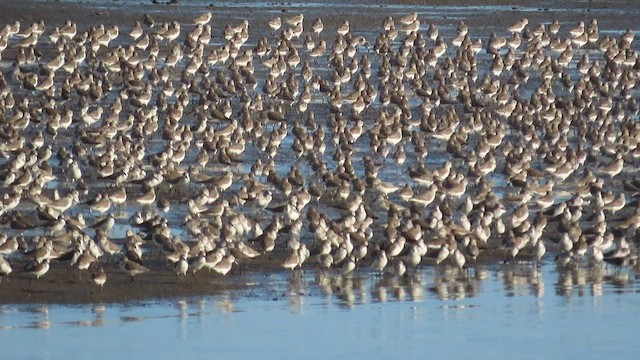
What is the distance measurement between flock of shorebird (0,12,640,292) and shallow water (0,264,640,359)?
0.75 metres

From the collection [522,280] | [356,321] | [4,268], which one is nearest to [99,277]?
[4,268]

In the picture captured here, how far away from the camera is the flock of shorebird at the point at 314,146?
20.4m

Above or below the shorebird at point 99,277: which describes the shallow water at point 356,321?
below

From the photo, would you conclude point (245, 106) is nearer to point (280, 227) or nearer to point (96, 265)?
point (280, 227)

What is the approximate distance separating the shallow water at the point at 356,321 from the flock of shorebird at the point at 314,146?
0.75 m

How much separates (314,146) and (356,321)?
9087mm

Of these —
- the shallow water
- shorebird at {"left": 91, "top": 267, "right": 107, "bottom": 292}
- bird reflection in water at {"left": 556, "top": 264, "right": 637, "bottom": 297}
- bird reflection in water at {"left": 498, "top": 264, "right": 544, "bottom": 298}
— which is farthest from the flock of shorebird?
the shallow water

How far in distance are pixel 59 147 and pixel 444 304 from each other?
9.99 metres

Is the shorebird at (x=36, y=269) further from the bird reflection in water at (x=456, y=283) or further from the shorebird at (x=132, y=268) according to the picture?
the bird reflection in water at (x=456, y=283)

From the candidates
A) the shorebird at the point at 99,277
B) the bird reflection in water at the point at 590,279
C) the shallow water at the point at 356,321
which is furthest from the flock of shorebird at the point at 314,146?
the shallow water at the point at 356,321

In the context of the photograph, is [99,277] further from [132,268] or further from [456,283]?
[456,283]

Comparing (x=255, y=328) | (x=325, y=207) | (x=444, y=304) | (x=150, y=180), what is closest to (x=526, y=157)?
(x=325, y=207)

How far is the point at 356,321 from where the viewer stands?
17.5m

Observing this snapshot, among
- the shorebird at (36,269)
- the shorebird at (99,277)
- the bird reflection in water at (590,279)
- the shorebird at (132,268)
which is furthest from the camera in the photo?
the bird reflection in water at (590,279)
